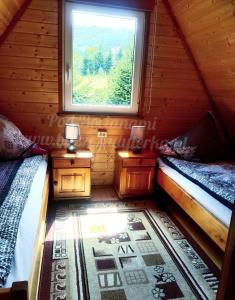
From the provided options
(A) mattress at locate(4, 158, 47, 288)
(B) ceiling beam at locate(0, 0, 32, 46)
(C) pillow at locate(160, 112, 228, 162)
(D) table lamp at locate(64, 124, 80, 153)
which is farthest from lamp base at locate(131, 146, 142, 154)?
(B) ceiling beam at locate(0, 0, 32, 46)

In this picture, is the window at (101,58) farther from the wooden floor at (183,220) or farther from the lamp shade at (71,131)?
the wooden floor at (183,220)

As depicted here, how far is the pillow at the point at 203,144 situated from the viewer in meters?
2.85

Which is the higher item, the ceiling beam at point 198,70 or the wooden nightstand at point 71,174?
the ceiling beam at point 198,70

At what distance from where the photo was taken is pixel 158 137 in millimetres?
3279

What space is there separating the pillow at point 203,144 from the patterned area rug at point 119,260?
2.55 ft

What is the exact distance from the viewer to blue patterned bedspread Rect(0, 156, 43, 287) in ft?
3.80

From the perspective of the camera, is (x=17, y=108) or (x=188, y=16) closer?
(x=188, y=16)

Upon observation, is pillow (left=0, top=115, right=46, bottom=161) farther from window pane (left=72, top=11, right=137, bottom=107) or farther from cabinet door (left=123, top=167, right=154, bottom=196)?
cabinet door (left=123, top=167, right=154, bottom=196)

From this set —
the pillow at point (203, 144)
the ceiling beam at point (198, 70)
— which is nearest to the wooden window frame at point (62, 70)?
the ceiling beam at point (198, 70)

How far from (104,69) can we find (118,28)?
48 cm

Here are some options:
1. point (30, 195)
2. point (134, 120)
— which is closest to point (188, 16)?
point (134, 120)

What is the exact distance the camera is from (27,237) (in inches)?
53.5

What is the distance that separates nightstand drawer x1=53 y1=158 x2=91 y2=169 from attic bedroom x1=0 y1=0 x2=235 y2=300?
0.01 metres

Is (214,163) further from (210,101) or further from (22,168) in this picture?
(22,168)
